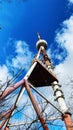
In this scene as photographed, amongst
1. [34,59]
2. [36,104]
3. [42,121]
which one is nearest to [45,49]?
[34,59]

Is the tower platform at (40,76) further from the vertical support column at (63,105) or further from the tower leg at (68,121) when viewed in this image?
the tower leg at (68,121)

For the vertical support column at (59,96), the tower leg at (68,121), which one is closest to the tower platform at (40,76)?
the vertical support column at (59,96)

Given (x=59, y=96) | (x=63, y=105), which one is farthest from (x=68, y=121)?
(x=59, y=96)

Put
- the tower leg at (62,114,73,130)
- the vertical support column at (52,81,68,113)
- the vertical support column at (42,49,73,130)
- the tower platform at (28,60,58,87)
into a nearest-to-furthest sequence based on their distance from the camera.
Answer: the tower leg at (62,114,73,130) < the tower platform at (28,60,58,87) < the vertical support column at (42,49,73,130) < the vertical support column at (52,81,68,113)

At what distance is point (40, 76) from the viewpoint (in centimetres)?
1848

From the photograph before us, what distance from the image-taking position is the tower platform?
18.2 meters

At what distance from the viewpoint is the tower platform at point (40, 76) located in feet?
59.9

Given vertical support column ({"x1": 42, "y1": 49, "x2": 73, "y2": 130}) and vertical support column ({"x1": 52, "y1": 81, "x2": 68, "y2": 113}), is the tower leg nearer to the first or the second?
vertical support column ({"x1": 42, "y1": 49, "x2": 73, "y2": 130})

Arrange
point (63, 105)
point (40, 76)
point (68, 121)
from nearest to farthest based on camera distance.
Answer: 1. point (40, 76)
2. point (68, 121)
3. point (63, 105)

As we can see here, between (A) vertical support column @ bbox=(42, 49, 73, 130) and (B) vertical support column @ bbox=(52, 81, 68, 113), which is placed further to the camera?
(B) vertical support column @ bbox=(52, 81, 68, 113)

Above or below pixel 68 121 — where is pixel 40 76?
above

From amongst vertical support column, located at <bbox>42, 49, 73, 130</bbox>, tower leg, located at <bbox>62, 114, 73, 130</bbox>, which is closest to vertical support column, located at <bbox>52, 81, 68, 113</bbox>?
vertical support column, located at <bbox>42, 49, 73, 130</bbox>

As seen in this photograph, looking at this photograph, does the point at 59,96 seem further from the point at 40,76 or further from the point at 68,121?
the point at 40,76

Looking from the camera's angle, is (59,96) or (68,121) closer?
(68,121)
